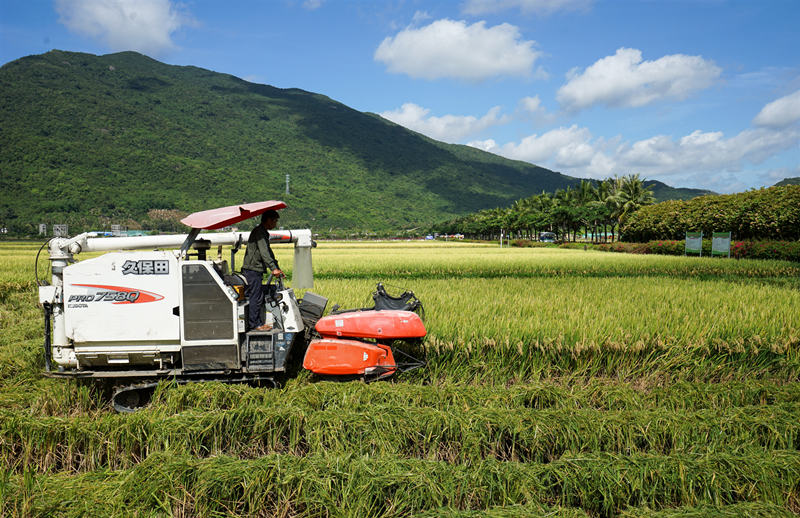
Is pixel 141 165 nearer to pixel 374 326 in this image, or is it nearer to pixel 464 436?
pixel 374 326

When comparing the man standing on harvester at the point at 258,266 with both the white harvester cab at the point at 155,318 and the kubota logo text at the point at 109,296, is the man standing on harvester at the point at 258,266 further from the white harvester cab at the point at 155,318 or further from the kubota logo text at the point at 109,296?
the kubota logo text at the point at 109,296

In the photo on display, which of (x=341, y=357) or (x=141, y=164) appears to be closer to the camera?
(x=341, y=357)

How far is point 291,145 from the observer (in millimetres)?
194750

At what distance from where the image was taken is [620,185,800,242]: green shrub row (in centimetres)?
3073

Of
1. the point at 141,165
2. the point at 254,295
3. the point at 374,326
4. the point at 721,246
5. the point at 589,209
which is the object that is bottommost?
the point at 374,326

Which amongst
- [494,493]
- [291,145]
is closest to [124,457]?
[494,493]

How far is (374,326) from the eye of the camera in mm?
5094

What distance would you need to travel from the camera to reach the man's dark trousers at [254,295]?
527 cm

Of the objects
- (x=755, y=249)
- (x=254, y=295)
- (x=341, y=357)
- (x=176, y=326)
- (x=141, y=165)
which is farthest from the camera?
(x=141, y=165)

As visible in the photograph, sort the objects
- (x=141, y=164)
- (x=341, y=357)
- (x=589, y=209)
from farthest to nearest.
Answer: (x=141, y=164), (x=589, y=209), (x=341, y=357)

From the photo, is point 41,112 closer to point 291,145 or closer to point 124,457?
point 291,145

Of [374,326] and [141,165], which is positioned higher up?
[141,165]

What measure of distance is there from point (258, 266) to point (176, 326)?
1.12 meters

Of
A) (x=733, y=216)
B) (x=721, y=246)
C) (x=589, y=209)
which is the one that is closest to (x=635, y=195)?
(x=589, y=209)
